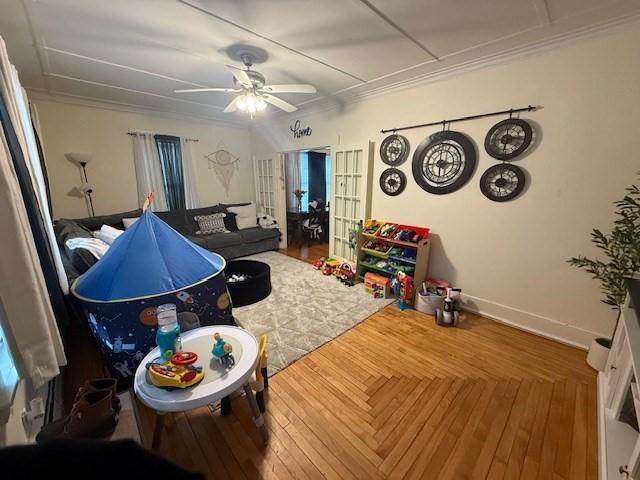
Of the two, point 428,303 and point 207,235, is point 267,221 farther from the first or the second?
point 428,303

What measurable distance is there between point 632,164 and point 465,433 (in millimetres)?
2174

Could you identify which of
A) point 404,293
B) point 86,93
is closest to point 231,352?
point 404,293

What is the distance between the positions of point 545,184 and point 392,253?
149 centimetres

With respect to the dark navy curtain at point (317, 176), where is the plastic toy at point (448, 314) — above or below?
below

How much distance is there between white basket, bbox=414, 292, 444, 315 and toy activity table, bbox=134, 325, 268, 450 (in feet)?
6.22

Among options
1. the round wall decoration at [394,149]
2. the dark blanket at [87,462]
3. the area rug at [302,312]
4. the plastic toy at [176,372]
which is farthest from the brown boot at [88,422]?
the round wall decoration at [394,149]

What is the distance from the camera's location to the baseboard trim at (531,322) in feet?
7.00

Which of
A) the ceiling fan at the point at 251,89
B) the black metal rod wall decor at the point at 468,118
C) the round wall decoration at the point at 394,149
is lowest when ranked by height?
the round wall decoration at the point at 394,149

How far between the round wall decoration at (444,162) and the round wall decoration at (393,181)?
16 cm

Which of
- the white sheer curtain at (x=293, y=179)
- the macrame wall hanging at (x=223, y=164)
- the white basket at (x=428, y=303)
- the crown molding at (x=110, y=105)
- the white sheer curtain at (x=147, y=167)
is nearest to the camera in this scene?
the white basket at (x=428, y=303)

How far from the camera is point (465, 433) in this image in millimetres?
1448

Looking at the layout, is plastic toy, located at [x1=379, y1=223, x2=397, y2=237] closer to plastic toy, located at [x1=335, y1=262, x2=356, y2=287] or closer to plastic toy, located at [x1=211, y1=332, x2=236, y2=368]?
plastic toy, located at [x1=335, y1=262, x2=356, y2=287]

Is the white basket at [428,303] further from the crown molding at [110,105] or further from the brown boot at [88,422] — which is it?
the crown molding at [110,105]

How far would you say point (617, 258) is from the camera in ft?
5.81
